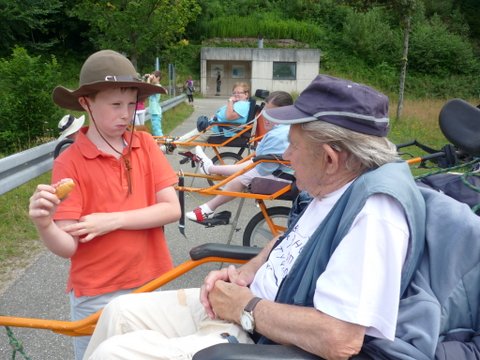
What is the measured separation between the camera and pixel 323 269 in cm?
165

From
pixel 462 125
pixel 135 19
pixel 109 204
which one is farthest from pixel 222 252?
pixel 135 19

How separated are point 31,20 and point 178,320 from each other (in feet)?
109

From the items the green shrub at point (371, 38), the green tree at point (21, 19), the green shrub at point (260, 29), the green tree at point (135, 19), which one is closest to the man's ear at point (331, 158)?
the green tree at point (135, 19)

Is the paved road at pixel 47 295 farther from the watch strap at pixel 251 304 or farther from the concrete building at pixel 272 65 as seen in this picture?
the concrete building at pixel 272 65

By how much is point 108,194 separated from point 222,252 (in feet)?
2.18

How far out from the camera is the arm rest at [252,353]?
1.50 m

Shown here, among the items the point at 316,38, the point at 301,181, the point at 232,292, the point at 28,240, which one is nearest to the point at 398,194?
the point at 301,181

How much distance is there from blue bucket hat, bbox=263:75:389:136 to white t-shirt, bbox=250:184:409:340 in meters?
0.31

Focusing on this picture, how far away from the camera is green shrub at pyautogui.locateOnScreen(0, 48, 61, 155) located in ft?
25.1

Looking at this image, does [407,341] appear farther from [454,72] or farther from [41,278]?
[454,72]

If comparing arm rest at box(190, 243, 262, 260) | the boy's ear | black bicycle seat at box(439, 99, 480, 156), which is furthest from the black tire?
black bicycle seat at box(439, 99, 480, 156)

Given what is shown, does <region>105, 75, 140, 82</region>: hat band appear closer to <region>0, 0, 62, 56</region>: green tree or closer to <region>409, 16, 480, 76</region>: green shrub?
<region>0, 0, 62, 56</region>: green tree

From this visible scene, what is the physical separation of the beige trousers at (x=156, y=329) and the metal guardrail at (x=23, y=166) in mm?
3110

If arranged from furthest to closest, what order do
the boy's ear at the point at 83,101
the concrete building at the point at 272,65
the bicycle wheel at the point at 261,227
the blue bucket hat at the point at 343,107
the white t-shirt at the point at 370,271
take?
the concrete building at the point at 272,65
the bicycle wheel at the point at 261,227
the boy's ear at the point at 83,101
the blue bucket hat at the point at 343,107
the white t-shirt at the point at 370,271
